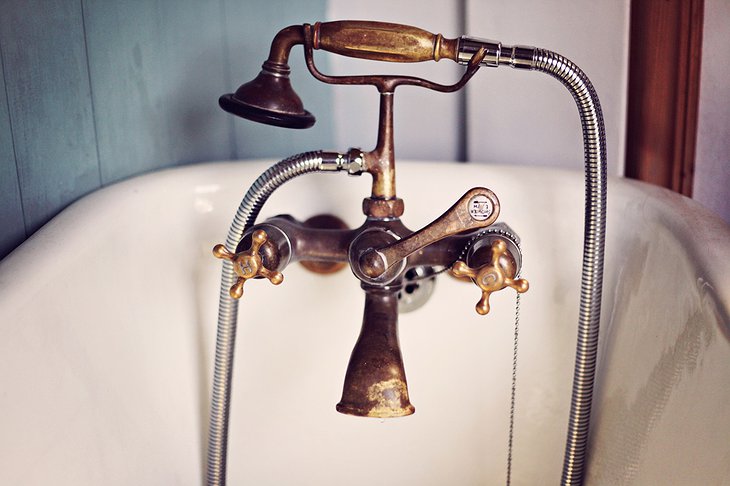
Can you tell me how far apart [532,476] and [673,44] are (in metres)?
0.47

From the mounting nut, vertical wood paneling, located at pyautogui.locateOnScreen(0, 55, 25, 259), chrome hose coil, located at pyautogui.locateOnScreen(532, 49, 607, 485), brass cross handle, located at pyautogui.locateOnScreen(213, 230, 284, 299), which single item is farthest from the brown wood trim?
vertical wood paneling, located at pyautogui.locateOnScreen(0, 55, 25, 259)

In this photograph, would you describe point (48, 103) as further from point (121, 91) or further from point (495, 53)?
point (495, 53)

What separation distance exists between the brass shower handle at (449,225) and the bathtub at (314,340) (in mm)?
142

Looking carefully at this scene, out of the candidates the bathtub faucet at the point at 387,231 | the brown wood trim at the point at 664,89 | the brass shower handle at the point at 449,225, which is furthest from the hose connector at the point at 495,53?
the brown wood trim at the point at 664,89

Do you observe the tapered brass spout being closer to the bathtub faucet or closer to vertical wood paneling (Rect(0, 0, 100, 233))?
the bathtub faucet

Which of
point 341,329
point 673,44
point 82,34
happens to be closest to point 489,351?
point 341,329

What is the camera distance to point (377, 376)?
1.78 feet

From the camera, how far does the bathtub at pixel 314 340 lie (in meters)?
0.55

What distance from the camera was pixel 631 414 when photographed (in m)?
0.55

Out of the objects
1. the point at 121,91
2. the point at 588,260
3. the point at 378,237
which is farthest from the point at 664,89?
the point at 121,91

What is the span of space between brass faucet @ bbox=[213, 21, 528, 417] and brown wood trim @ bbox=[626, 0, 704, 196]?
350 millimetres

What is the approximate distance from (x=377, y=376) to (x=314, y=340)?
0.23m

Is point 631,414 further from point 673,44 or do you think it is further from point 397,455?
point 673,44

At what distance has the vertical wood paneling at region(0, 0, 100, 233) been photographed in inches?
26.2
